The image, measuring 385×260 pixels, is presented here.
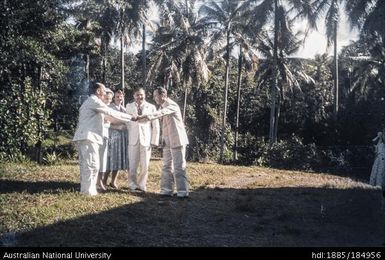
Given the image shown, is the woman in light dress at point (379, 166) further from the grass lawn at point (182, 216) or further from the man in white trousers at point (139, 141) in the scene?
the man in white trousers at point (139, 141)

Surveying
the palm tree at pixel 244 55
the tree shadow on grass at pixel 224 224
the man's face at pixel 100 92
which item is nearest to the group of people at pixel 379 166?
the tree shadow on grass at pixel 224 224

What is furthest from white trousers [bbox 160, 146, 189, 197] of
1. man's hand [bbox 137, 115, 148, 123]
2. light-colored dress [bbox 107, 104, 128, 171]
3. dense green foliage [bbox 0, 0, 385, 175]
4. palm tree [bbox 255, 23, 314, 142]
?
palm tree [bbox 255, 23, 314, 142]

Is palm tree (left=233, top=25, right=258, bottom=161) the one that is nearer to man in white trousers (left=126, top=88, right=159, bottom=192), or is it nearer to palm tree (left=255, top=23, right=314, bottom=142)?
palm tree (left=255, top=23, right=314, bottom=142)

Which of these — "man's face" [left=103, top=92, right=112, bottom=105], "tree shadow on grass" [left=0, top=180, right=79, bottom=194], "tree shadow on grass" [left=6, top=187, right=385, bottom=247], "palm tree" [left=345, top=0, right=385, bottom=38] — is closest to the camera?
"tree shadow on grass" [left=6, top=187, right=385, bottom=247]

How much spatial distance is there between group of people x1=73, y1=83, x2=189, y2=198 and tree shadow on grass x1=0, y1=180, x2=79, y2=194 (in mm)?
638

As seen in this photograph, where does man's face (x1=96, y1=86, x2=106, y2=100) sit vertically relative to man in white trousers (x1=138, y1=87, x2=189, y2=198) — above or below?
above

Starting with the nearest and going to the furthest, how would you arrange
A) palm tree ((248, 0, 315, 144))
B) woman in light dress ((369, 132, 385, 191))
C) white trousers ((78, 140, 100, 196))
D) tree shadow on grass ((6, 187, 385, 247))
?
1. tree shadow on grass ((6, 187, 385, 247))
2. white trousers ((78, 140, 100, 196))
3. woman in light dress ((369, 132, 385, 191))
4. palm tree ((248, 0, 315, 144))

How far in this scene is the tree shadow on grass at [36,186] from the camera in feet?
29.7

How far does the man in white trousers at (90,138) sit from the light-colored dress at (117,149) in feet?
3.06

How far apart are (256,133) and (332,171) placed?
61.2 feet

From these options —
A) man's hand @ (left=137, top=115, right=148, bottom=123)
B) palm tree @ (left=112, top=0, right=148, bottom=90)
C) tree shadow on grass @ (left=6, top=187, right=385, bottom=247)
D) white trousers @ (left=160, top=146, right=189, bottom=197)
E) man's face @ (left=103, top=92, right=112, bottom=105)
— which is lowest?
tree shadow on grass @ (left=6, top=187, right=385, bottom=247)

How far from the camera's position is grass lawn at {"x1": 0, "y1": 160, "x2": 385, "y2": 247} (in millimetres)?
6496

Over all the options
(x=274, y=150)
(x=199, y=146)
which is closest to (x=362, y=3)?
(x=274, y=150)
